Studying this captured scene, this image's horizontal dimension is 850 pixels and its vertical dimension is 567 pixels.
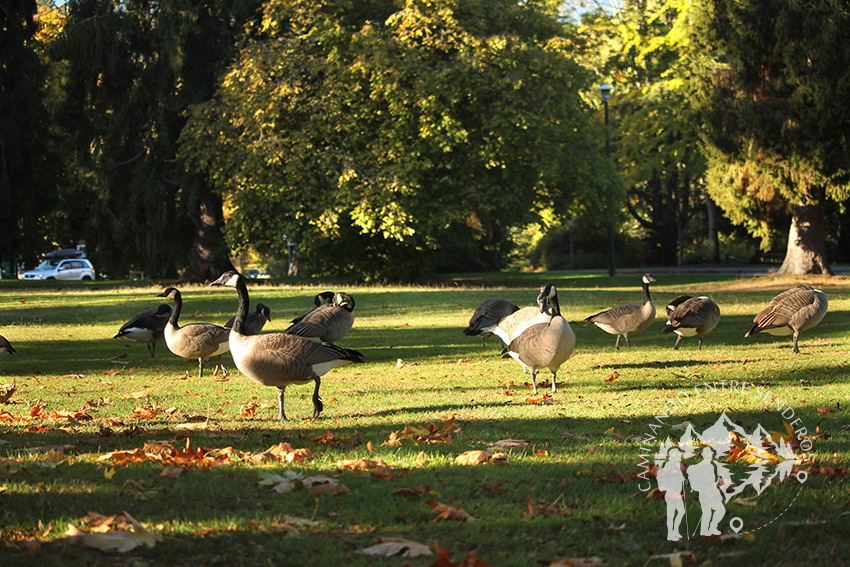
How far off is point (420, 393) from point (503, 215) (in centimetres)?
2573

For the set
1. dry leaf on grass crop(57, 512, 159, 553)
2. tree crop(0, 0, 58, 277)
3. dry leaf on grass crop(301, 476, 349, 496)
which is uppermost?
tree crop(0, 0, 58, 277)

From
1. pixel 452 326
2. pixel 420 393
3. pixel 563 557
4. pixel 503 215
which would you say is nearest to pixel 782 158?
pixel 503 215

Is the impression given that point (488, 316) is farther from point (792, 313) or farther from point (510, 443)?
point (510, 443)

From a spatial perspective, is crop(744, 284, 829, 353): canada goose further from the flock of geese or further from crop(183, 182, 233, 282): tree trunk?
crop(183, 182, 233, 282): tree trunk

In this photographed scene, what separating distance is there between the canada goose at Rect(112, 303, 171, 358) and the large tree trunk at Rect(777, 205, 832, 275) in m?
25.8

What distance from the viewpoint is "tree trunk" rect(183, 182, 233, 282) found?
38.0 metres

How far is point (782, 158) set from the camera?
1185 inches

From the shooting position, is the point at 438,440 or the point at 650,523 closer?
the point at 650,523

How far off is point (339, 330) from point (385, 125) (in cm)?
1986

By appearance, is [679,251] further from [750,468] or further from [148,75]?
[750,468]

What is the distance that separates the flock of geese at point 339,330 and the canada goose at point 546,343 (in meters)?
0.01

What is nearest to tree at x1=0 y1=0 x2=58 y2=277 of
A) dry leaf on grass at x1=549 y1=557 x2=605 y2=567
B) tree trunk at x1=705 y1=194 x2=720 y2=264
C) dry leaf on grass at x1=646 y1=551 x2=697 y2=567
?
dry leaf on grass at x1=549 y1=557 x2=605 y2=567

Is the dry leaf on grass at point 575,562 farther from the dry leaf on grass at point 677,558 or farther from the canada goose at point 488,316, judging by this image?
the canada goose at point 488,316

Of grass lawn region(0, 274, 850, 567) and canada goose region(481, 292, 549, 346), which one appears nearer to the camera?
grass lawn region(0, 274, 850, 567)
